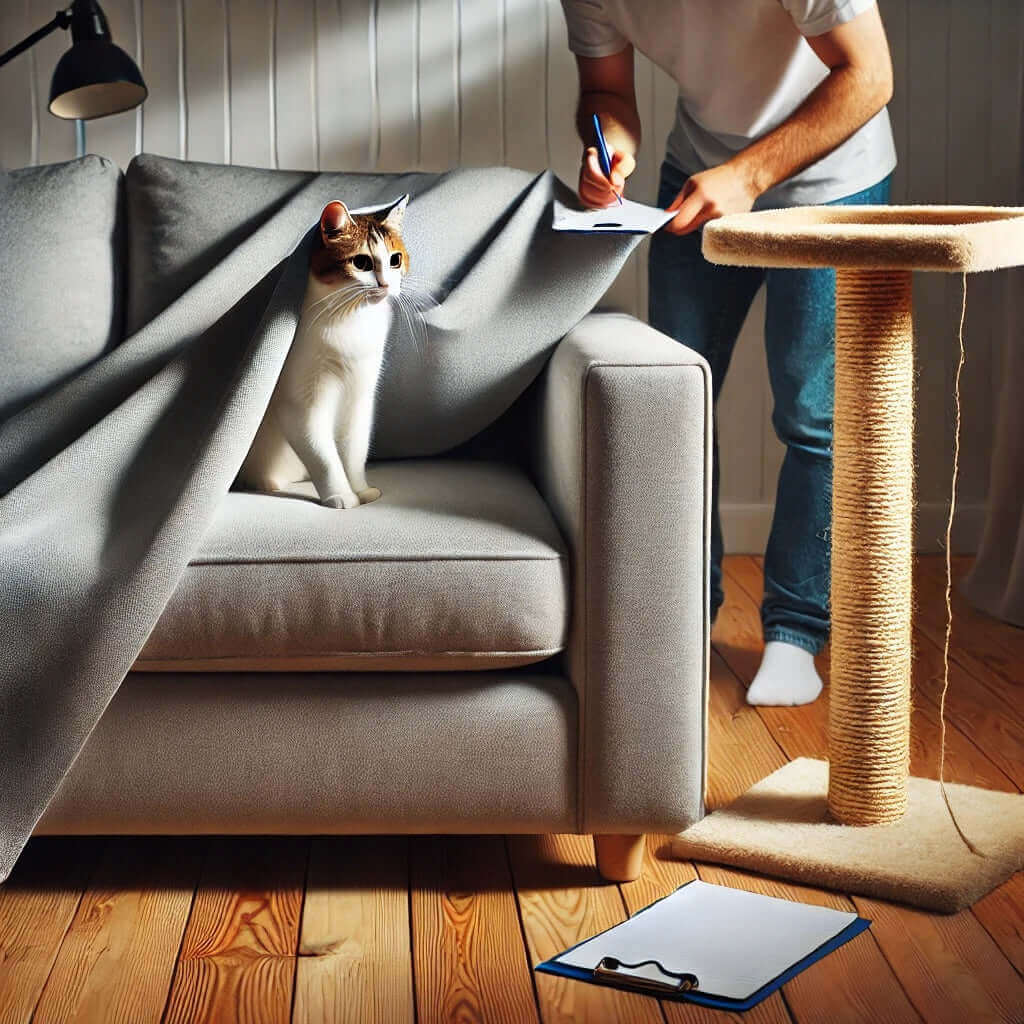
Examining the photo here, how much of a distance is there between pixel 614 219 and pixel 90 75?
0.82 m

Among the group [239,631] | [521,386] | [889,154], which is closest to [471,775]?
[239,631]

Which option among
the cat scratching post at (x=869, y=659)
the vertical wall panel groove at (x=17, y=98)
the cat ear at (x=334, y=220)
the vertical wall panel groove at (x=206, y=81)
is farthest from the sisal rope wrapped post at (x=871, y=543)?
the vertical wall panel groove at (x=17, y=98)

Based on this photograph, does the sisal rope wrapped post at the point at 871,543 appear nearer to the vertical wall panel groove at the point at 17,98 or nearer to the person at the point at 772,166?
the person at the point at 772,166

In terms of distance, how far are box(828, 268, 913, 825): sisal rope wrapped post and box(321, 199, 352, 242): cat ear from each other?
58 centimetres

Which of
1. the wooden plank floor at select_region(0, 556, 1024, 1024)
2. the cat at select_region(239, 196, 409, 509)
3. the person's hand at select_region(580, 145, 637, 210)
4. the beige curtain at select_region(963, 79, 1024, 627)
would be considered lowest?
the wooden plank floor at select_region(0, 556, 1024, 1024)

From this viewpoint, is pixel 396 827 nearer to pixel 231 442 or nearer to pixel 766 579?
pixel 231 442

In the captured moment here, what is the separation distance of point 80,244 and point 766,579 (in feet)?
3.87

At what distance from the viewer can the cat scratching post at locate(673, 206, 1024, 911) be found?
4.96 feet

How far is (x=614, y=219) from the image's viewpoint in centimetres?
174

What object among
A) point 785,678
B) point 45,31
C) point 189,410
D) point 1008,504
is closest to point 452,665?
point 189,410

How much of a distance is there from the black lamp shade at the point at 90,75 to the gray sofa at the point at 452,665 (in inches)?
33.1

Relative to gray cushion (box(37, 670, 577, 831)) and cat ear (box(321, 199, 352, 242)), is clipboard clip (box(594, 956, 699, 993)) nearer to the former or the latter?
gray cushion (box(37, 670, 577, 831))

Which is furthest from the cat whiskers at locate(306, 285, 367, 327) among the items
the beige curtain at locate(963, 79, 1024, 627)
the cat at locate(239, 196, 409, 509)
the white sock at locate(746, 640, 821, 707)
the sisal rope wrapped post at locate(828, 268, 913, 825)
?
the beige curtain at locate(963, 79, 1024, 627)

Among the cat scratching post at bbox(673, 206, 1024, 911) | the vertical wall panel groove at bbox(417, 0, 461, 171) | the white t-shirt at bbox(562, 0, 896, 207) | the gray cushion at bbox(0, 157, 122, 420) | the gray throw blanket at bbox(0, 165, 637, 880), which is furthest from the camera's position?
the vertical wall panel groove at bbox(417, 0, 461, 171)
